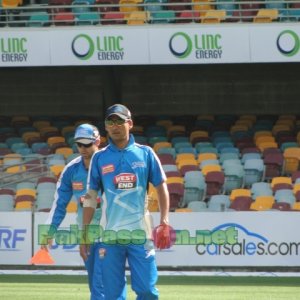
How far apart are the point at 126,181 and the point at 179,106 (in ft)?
65.8

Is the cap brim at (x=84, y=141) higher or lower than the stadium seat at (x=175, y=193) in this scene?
higher

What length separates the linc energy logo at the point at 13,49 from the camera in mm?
23172

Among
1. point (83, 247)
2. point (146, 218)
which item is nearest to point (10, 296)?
point (83, 247)

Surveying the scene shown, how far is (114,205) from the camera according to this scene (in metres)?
8.54

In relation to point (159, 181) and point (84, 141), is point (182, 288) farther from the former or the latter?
point (159, 181)

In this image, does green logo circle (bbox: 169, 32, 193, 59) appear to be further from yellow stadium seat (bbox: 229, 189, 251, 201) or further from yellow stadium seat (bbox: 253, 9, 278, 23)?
yellow stadium seat (bbox: 229, 189, 251, 201)

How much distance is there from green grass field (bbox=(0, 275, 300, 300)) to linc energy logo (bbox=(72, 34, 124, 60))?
721 cm

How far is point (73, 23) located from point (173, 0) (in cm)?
243

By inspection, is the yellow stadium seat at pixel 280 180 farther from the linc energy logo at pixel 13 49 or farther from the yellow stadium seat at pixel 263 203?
the linc energy logo at pixel 13 49

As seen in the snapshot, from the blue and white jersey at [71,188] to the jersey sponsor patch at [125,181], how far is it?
1358 mm

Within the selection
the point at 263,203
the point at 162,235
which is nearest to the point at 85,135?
the point at 162,235

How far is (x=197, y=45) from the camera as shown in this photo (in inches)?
899

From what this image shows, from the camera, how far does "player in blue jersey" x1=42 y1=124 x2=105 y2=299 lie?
977 cm

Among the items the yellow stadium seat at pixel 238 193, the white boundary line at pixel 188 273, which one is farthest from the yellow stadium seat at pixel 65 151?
the white boundary line at pixel 188 273
